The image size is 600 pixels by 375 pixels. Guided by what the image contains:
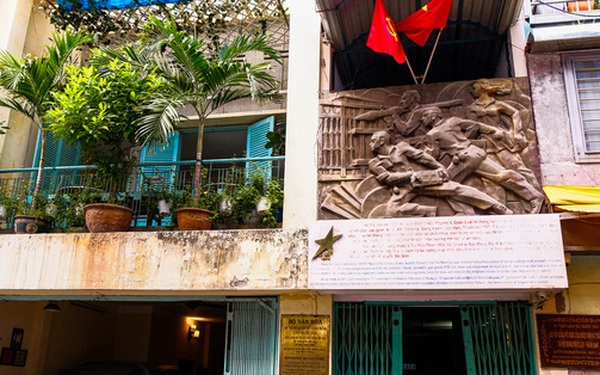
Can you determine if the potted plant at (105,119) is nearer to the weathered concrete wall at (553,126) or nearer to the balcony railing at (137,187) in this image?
the balcony railing at (137,187)

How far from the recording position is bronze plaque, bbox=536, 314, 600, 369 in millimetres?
5914

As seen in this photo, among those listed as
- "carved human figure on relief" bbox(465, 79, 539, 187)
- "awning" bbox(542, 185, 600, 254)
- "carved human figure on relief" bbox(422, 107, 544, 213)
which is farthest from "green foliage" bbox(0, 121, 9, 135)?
"awning" bbox(542, 185, 600, 254)

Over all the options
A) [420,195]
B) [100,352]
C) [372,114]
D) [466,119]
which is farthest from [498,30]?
[100,352]

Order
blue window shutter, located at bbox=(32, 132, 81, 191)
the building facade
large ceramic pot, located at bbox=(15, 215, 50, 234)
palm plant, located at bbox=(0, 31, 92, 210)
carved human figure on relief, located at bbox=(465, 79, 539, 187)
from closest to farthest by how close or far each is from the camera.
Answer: the building facade, carved human figure on relief, located at bbox=(465, 79, 539, 187), large ceramic pot, located at bbox=(15, 215, 50, 234), palm plant, located at bbox=(0, 31, 92, 210), blue window shutter, located at bbox=(32, 132, 81, 191)

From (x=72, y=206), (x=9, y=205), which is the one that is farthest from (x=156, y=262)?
(x=9, y=205)

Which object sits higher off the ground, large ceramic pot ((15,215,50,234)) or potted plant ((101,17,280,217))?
potted plant ((101,17,280,217))

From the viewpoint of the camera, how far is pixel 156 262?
6.60 meters

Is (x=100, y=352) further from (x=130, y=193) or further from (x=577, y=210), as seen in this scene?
(x=577, y=210)

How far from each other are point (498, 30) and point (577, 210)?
3.03 m

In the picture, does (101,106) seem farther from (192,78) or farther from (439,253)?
(439,253)

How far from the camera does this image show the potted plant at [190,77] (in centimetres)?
712

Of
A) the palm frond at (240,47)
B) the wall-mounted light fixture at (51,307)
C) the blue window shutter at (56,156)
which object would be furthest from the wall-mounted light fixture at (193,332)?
the palm frond at (240,47)

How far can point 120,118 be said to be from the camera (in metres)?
7.31

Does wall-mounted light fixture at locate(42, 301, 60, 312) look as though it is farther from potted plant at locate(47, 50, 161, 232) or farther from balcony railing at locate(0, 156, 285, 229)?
potted plant at locate(47, 50, 161, 232)
